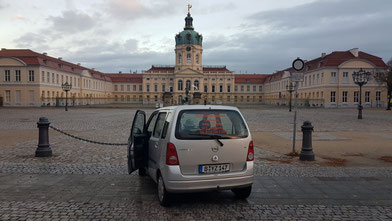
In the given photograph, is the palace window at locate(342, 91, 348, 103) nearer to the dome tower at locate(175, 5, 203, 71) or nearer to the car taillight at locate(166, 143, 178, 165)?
the dome tower at locate(175, 5, 203, 71)

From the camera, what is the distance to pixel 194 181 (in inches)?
178

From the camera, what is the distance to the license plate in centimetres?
461

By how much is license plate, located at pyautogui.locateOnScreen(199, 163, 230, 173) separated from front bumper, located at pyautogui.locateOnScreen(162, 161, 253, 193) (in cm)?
7

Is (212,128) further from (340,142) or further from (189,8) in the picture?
(189,8)

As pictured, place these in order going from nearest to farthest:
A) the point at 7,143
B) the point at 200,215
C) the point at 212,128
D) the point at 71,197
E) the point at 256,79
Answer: the point at 200,215, the point at 212,128, the point at 71,197, the point at 7,143, the point at 256,79

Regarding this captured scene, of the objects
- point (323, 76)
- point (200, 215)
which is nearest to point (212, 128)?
point (200, 215)

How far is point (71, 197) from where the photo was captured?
5.12 meters

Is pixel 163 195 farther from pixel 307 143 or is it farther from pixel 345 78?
pixel 345 78

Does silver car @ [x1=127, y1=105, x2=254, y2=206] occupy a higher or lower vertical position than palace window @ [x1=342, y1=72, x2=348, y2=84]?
lower

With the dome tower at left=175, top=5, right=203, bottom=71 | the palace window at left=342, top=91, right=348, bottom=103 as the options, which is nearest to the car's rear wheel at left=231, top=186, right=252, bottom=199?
the palace window at left=342, top=91, right=348, bottom=103

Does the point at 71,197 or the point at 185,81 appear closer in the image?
the point at 71,197

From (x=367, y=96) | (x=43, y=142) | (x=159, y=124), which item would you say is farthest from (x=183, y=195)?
(x=367, y=96)

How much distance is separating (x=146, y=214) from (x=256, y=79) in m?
104

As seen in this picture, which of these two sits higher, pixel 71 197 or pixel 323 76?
pixel 323 76
